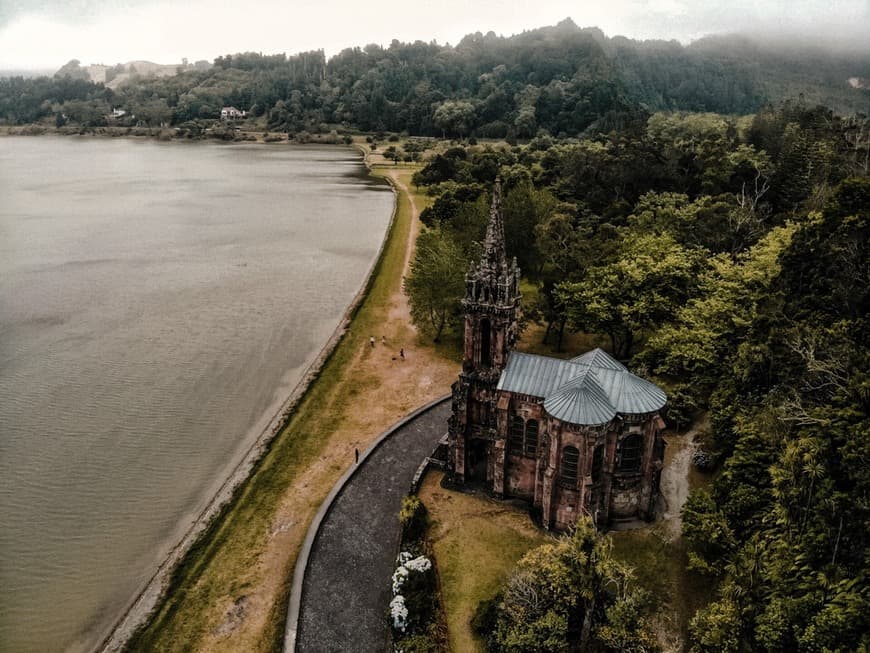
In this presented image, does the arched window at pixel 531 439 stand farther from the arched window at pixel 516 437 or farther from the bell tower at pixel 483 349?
the bell tower at pixel 483 349

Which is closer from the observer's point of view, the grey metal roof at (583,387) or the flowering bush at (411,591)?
the flowering bush at (411,591)

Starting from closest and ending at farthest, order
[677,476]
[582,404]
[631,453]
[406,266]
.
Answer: [582,404] → [631,453] → [677,476] → [406,266]

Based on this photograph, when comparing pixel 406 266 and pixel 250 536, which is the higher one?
pixel 406 266

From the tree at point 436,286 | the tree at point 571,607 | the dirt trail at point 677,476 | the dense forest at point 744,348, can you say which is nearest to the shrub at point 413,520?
the dense forest at point 744,348

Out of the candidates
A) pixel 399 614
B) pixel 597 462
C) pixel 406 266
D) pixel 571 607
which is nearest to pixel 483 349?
pixel 597 462

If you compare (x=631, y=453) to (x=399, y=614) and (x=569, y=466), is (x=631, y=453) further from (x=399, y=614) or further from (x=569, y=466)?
(x=399, y=614)

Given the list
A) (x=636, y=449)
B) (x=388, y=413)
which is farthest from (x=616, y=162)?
(x=636, y=449)

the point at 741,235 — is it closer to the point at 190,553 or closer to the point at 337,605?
the point at 337,605
